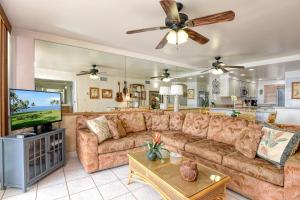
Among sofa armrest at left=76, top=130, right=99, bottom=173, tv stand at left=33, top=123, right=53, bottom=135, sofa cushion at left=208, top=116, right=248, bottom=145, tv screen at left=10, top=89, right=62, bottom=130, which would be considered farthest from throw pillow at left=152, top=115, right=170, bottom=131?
tv stand at left=33, top=123, right=53, bottom=135

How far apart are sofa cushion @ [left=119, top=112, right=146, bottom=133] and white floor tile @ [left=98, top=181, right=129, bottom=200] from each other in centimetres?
134

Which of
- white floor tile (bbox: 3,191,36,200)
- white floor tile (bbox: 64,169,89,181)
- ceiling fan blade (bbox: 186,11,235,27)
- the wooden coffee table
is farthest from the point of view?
white floor tile (bbox: 64,169,89,181)

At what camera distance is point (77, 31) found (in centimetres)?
298

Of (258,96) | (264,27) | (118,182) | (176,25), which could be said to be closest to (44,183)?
(118,182)

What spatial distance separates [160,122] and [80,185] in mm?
2119

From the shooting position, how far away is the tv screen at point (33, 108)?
7.05 ft

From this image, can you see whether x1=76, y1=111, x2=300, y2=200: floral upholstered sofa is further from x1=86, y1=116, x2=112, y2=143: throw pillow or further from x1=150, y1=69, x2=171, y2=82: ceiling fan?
x1=150, y1=69, x2=171, y2=82: ceiling fan

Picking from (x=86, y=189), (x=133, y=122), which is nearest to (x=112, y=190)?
(x=86, y=189)

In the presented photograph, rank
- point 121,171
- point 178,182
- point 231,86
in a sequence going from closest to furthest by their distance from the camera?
point 178,182 → point 121,171 → point 231,86

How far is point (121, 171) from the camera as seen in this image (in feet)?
8.63

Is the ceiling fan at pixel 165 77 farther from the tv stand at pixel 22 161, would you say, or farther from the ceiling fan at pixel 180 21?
the tv stand at pixel 22 161

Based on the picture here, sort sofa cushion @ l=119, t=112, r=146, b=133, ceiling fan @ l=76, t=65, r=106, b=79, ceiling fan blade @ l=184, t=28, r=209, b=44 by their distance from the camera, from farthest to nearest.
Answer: ceiling fan @ l=76, t=65, r=106, b=79, sofa cushion @ l=119, t=112, r=146, b=133, ceiling fan blade @ l=184, t=28, r=209, b=44

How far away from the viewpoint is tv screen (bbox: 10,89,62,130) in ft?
7.05

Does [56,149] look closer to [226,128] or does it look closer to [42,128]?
[42,128]
